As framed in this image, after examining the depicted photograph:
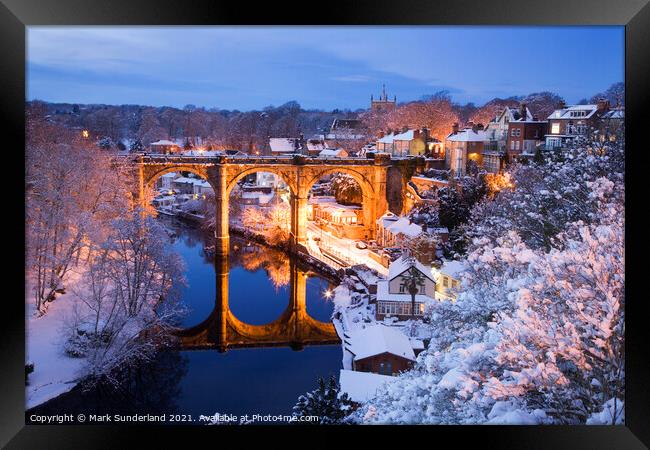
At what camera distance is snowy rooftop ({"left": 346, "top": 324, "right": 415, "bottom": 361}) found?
694 centimetres

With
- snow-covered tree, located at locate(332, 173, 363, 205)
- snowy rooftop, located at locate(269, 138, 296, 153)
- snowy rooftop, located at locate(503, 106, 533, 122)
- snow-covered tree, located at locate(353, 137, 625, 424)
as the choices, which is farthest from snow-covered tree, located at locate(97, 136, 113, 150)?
snowy rooftop, located at locate(503, 106, 533, 122)

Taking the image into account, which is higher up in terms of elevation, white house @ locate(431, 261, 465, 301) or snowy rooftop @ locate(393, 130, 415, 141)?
snowy rooftop @ locate(393, 130, 415, 141)

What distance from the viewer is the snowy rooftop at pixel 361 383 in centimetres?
Answer: 640

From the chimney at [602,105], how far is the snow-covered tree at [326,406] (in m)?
4.35

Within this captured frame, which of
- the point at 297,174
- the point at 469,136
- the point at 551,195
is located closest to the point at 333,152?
the point at 297,174

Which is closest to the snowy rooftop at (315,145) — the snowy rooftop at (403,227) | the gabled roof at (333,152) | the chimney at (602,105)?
the gabled roof at (333,152)

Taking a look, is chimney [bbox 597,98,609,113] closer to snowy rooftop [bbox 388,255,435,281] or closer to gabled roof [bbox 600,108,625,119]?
gabled roof [bbox 600,108,625,119]

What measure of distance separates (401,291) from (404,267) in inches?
13.5

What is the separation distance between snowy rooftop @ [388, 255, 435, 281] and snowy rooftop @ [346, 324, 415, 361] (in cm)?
84

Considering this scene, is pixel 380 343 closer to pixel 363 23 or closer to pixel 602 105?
pixel 363 23

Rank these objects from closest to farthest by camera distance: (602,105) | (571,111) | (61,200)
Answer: (602,105), (571,111), (61,200)

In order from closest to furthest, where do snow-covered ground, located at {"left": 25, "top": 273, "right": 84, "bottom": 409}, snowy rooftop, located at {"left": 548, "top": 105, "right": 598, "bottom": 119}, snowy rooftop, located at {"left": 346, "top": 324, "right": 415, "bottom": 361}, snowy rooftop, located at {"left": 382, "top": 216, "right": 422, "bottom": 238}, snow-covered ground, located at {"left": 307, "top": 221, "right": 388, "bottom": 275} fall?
snow-covered ground, located at {"left": 25, "top": 273, "right": 84, "bottom": 409} → snowy rooftop, located at {"left": 548, "top": 105, "right": 598, "bottom": 119} → snowy rooftop, located at {"left": 346, "top": 324, "right": 415, "bottom": 361} → snowy rooftop, located at {"left": 382, "top": 216, "right": 422, "bottom": 238} → snow-covered ground, located at {"left": 307, "top": 221, "right": 388, "bottom": 275}

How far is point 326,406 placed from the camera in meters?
6.18

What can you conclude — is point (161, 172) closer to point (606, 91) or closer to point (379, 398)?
point (379, 398)
